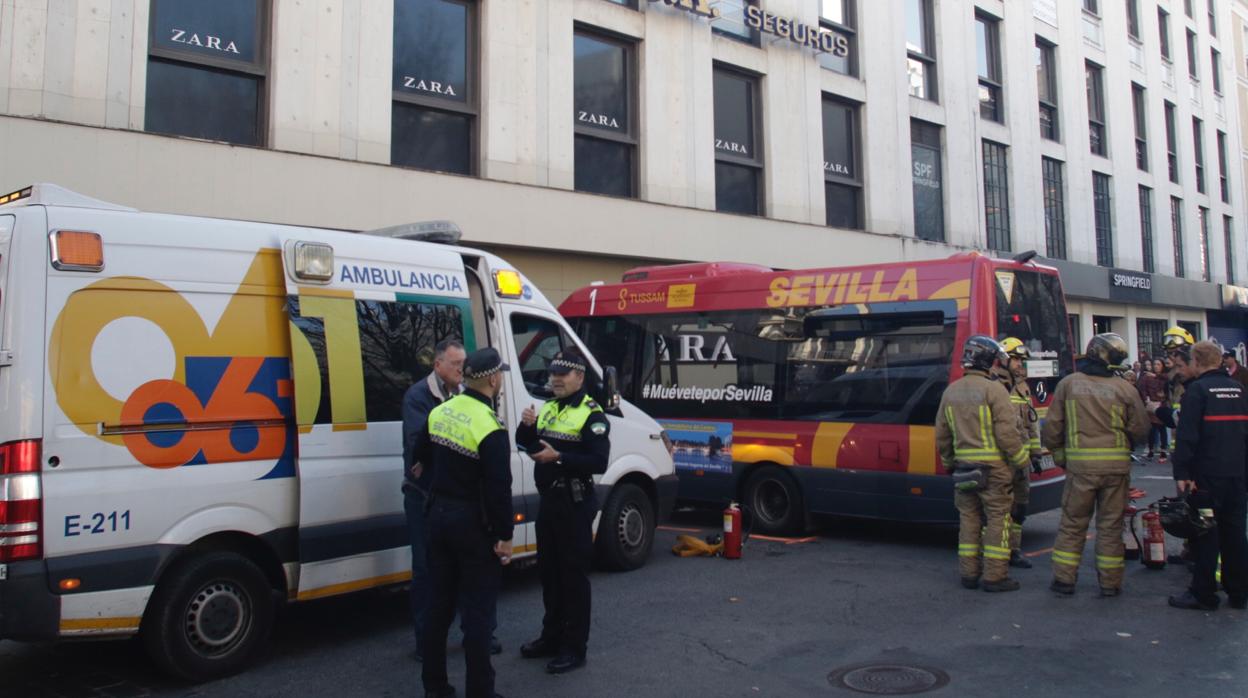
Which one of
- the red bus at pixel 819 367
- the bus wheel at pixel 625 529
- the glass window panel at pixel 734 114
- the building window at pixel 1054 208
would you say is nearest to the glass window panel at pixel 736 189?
the glass window panel at pixel 734 114

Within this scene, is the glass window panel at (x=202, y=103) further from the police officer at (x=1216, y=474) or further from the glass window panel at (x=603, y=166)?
the police officer at (x=1216, y=474)

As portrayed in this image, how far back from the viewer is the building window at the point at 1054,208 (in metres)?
23.7

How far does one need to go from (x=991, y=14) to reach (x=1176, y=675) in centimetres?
2045

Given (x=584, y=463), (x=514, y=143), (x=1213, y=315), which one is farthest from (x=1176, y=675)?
(x=1213, y=315)

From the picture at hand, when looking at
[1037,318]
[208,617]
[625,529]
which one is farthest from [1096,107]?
[208,617]

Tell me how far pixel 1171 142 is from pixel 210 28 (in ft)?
94.9

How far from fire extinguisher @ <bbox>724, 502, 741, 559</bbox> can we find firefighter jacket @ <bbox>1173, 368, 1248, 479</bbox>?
11.3 ft

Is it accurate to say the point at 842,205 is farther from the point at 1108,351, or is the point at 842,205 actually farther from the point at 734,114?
the point at 1108,351

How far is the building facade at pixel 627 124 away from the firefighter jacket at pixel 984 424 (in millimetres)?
7576

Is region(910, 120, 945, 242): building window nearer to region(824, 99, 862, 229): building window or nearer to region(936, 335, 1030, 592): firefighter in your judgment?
region(824, 99, 862, 229): building window

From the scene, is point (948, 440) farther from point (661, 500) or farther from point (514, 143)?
point (514, 143)

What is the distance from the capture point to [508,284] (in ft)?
23.4

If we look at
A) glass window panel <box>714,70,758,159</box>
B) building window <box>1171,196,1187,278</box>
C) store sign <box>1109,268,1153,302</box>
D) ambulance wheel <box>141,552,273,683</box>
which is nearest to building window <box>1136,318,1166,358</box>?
store sign <box>1109,268,1153,302</box>

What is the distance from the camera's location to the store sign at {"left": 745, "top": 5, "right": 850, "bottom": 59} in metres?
16.8
